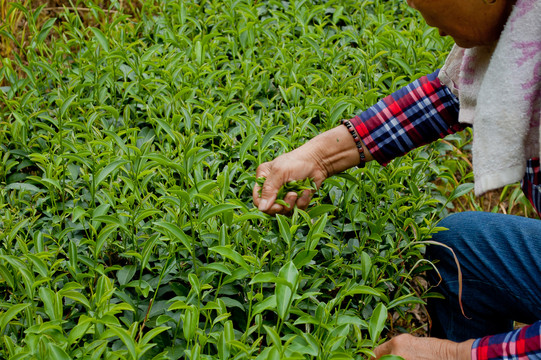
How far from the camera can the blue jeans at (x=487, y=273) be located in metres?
1.60

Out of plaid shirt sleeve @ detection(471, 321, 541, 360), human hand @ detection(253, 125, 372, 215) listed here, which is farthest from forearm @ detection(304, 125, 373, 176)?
plaid shirt sleeve @ detection(471, 321, 541, 360)

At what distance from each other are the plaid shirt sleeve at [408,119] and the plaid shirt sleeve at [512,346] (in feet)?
1.88

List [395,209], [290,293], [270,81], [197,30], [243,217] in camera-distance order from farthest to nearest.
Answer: [197,30]
[270,81]
[395,209]
[243,217]
[290,293]

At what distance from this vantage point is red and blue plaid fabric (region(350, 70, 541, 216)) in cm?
168

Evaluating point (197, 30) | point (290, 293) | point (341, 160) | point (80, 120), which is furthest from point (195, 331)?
point (197, 30)

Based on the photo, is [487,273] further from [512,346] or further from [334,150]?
[334,150]

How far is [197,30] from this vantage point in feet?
8.95

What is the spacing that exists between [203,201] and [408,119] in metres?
0.57

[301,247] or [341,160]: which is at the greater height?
[341,160]

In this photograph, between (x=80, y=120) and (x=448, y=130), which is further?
(x=80, y=120)

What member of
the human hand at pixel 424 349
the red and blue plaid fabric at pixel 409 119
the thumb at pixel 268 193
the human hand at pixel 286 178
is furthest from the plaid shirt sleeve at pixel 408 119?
the human hand at pixel 424 349

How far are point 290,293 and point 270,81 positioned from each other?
117 centimetres

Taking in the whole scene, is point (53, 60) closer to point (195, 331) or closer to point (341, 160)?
point (341, 160)

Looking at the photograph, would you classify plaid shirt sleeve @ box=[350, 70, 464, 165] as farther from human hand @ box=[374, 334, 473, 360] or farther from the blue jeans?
human hand @ box=[374, 334, 473, 360]
